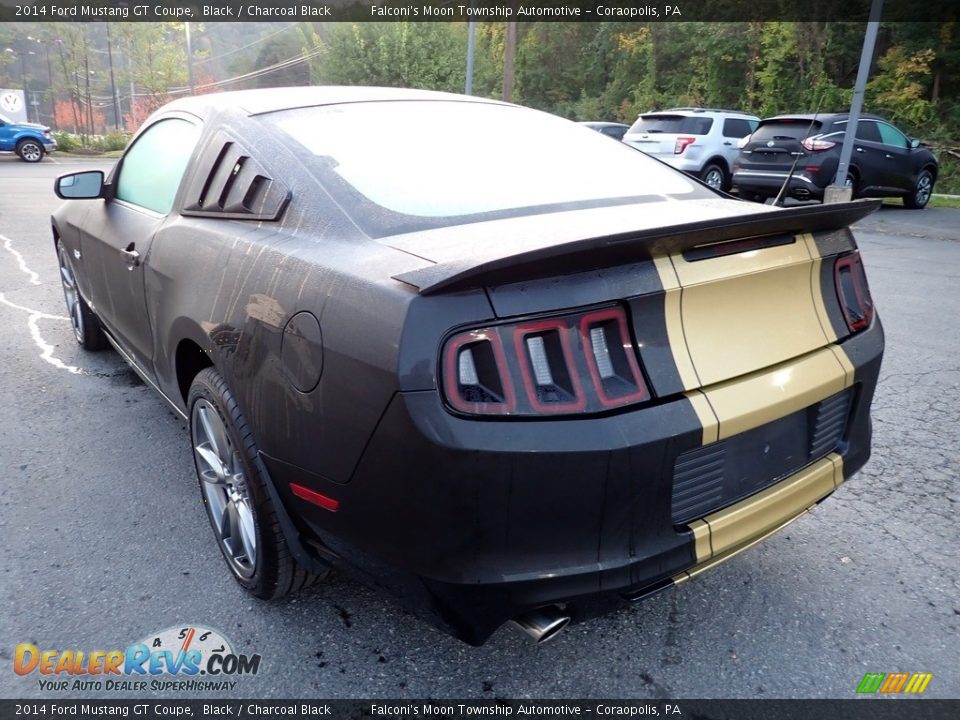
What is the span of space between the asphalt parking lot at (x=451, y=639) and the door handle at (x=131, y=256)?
0.87 m

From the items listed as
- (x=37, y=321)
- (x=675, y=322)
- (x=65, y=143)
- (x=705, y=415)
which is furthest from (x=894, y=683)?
(x=65, y=143)

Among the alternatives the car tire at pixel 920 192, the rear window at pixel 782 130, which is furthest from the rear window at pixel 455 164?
the car tire at pixel 920 192

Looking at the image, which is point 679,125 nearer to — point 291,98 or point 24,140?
point 291,98

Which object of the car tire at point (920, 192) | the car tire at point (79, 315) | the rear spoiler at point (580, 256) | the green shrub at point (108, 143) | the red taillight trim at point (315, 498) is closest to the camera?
the rear spoiler at point (580, 256)

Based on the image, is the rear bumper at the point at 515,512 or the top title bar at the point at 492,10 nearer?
the rear bumper at the point at 515,512

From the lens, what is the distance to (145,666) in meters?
2.05

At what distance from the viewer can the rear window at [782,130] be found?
466 inches

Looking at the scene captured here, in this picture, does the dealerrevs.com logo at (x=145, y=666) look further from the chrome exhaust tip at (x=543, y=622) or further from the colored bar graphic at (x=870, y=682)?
the colored bar graphic at (x=870, y=682)

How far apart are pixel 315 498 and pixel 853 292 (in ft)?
5.58

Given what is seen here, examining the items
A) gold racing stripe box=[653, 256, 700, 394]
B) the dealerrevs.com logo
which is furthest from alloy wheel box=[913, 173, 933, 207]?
the dealerrevs.com logo

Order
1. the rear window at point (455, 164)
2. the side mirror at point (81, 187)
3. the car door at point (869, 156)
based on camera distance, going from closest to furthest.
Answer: the rear window at point (455, 164) < the side mirror at point (81, 187) < the car door at point (869, 156)

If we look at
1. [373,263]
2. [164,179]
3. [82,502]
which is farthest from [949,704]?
[164,179]

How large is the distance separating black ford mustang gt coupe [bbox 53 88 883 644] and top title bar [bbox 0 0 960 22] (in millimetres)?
19626

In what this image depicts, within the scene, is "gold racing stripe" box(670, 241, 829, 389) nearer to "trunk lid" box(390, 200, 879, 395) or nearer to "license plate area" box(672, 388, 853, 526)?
"trunk lid" box(390, 200, 879, 395)
